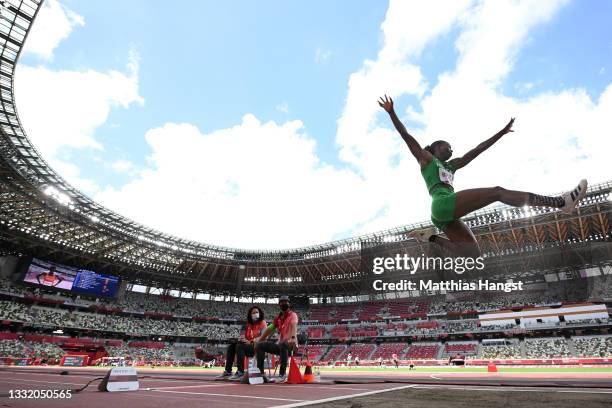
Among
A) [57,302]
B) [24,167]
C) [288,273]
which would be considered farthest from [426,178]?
[57,302]

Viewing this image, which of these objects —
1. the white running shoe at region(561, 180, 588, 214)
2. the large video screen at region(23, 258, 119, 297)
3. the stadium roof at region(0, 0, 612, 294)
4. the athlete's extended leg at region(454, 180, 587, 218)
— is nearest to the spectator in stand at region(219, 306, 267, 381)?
the athlete's extended leg at region(454, 180, 587, 218)

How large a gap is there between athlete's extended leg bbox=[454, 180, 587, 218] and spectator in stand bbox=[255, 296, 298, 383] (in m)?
3.46

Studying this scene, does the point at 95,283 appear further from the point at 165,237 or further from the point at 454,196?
the point at 454,196

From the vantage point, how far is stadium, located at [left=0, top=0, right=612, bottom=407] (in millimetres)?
29562

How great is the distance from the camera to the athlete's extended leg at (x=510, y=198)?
4117mm

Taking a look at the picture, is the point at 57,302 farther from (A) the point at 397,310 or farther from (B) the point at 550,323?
(B) the point at 550,323

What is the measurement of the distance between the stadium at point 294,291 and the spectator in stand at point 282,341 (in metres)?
20.1

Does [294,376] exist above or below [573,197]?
below

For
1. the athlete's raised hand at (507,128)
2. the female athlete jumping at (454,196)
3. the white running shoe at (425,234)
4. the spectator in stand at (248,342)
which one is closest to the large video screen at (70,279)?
the spectator in stand at (248,342)

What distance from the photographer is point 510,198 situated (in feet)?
13.5

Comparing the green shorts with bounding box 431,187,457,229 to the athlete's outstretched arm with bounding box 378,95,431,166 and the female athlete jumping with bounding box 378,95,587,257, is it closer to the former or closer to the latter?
the female athlete jumping with bounding box 378,95,587,257

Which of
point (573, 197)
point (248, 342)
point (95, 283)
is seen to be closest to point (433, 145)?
point (573, 197)

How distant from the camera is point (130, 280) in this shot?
4797 centimetres

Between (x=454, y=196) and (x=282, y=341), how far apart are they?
3909mm
